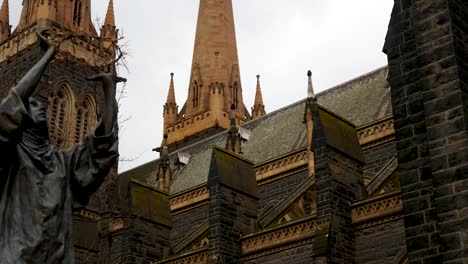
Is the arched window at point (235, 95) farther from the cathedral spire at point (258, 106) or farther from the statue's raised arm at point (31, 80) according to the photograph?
the statue's raised arm at point (31, 80)

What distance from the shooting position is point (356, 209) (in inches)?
751

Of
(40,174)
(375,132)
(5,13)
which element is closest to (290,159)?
(375,132)

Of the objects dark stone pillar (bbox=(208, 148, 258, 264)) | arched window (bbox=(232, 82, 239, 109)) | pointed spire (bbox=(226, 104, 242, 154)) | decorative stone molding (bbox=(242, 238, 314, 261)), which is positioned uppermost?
arched window (bbox=(232, 82, 239, 109))

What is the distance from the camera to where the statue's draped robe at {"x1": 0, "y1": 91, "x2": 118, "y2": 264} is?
4160 mm

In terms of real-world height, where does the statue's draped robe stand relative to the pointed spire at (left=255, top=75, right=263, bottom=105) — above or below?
below

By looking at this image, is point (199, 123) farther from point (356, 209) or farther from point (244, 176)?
point (356, 209)

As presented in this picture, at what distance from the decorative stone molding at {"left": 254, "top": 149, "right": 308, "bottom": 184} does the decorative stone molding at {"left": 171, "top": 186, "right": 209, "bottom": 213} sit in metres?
2.67

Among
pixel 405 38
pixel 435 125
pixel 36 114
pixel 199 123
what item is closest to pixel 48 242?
pixel 36 114

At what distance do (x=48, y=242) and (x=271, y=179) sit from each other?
2320cm

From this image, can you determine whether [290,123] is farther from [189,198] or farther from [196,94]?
[196,94]

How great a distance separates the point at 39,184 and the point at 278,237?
16.8 metres

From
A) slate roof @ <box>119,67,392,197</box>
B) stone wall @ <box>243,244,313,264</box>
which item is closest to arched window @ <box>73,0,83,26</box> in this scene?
slate roof @ <box>119,67,392,197</box>

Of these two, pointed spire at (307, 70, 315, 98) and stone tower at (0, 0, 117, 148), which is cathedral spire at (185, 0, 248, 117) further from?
pointed spire at (307, 70, 315, 98)

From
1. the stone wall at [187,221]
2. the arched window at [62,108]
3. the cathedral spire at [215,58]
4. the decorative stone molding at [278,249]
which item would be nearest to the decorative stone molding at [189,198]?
the stone wall at [187,221]
